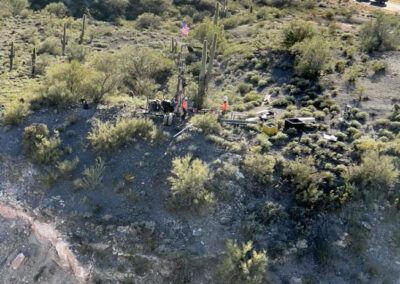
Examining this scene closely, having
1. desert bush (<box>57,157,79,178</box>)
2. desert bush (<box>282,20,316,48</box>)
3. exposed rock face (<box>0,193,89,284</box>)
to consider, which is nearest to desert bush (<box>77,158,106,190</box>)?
desert bush (<box>57,157,79,178</box>)

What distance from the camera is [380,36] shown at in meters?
30.1

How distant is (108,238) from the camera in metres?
14.9

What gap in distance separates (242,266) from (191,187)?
11.8 feet

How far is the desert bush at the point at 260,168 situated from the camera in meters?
16.3

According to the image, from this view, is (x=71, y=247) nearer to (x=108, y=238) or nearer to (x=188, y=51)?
(x=108, y=238)

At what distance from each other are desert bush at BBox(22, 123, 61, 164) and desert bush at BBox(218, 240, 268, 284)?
351 inches

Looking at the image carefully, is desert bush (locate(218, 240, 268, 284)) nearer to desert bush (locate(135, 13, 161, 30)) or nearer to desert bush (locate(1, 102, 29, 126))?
desert bush (locate(1, 102, 29, 126))

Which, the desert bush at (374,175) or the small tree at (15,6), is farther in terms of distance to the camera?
the small tree at (15,6)

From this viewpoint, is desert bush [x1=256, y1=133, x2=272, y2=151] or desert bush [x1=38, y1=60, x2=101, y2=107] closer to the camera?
desert bush [x1=256, y1=133, x2=272, y2=151]

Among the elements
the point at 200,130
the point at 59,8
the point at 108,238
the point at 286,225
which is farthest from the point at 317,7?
the point at 108,238

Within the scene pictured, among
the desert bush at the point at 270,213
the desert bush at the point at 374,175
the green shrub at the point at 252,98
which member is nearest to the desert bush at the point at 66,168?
the desert bush at the point at 270,213

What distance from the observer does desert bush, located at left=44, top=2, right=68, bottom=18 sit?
42931 mm

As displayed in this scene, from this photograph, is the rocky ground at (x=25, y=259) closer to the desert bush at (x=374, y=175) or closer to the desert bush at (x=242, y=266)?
the desert bush at (x=242, y=266)

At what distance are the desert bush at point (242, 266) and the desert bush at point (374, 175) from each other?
567 centimetres
